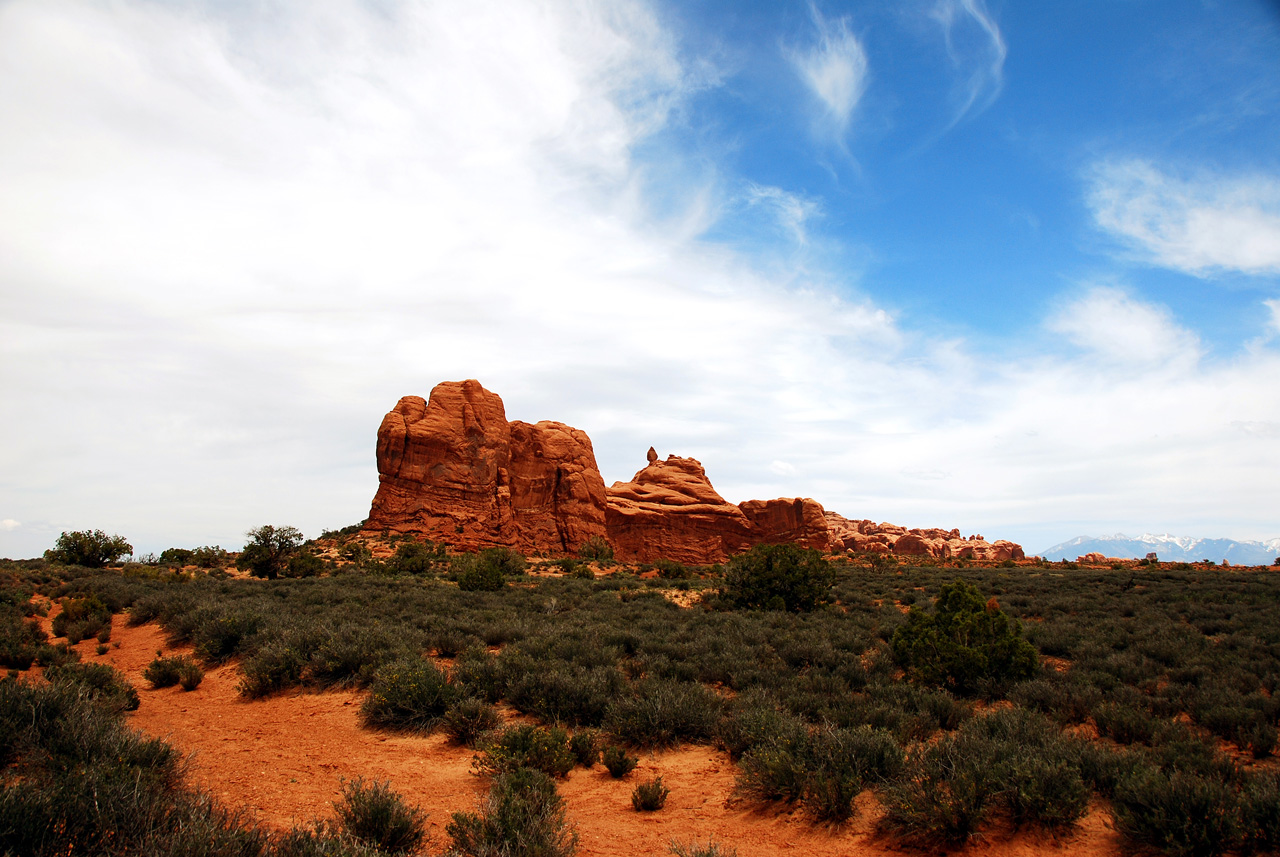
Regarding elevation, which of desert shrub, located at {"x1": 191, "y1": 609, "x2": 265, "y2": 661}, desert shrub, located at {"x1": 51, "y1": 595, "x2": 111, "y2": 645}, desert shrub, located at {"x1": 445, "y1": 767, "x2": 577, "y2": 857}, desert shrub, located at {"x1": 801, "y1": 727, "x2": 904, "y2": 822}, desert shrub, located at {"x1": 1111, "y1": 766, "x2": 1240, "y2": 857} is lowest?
desert shrub, located at {"x1": 51, "y1": 595, "x2": 111, "y2": 645}

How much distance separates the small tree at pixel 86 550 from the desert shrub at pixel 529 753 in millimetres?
33589

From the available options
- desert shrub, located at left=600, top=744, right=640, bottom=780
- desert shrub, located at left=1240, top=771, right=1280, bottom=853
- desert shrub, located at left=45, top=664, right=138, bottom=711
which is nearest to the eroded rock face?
desert shrub, located at left=45, top=664, right=138, bottom=711

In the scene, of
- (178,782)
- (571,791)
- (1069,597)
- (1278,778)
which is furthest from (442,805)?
(1069,597)

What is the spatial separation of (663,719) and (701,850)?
10.8 feet

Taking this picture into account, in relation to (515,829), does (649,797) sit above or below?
below

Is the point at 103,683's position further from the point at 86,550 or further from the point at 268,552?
the point at 86,550

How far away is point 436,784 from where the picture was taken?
21.7 ft

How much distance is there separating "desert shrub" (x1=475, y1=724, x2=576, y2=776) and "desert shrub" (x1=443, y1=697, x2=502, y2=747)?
0.84 m

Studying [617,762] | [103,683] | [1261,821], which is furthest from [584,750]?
[103,683]

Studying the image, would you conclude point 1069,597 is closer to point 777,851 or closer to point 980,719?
point 980,719

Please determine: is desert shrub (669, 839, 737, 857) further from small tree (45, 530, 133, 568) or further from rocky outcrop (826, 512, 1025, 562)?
rocky outcrop (826, 512, 1025, 562)

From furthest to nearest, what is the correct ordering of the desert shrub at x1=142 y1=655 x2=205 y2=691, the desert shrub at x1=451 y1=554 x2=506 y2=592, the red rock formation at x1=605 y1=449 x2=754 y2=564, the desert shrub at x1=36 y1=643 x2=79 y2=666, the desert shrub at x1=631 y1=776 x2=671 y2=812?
the red rock formation at x1=605 y1=449 x2=754 y2=564, the desert shrub at x1=451 y1=554 x2=506 y2=592, the desert shrub at x1=36 y1=643 x2=79 y2=666, the desert shrub at x1=142 y1=655 x2=205 y2=691, the desert shrub at x1=631 y1=776 x2=671 y2=812

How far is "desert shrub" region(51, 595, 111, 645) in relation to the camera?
14.0 metres

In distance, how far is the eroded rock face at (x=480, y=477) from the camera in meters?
43.2
